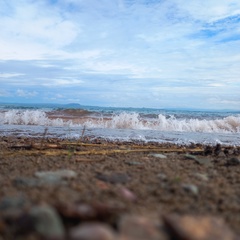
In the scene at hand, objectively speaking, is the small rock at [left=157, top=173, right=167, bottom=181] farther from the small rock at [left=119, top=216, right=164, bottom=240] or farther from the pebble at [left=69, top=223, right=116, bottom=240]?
the pebble at [left=69, top=223, right=116, bottom=240]

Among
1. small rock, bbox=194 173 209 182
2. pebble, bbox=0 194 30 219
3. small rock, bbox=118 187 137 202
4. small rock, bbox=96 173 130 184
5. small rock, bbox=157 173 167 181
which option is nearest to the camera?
pebble, bbox=0 194 30 219

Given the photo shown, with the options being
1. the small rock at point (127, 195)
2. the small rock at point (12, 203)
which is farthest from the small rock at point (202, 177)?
the small rock at point (12, 203)

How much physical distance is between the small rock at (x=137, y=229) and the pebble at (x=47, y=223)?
1.10ft

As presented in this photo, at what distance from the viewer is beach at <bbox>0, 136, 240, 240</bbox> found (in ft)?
6.19

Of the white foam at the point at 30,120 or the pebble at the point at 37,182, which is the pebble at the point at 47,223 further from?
the white foam at the point at 30,120

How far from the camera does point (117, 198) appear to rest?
8.97ft

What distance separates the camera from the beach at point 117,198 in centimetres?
189

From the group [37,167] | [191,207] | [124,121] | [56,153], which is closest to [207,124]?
[124,121]

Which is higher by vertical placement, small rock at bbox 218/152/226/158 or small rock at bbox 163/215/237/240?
small rock at bbox 163/215/237/240

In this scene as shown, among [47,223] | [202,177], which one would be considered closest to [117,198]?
[47,223]

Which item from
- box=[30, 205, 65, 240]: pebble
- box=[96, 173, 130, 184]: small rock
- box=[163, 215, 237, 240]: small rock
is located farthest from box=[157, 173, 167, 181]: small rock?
box=[30, 205, 65, 240]: pebble

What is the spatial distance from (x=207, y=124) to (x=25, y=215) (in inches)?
519

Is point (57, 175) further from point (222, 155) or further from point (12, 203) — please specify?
point (222, 155)

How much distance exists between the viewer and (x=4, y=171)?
411 cm
